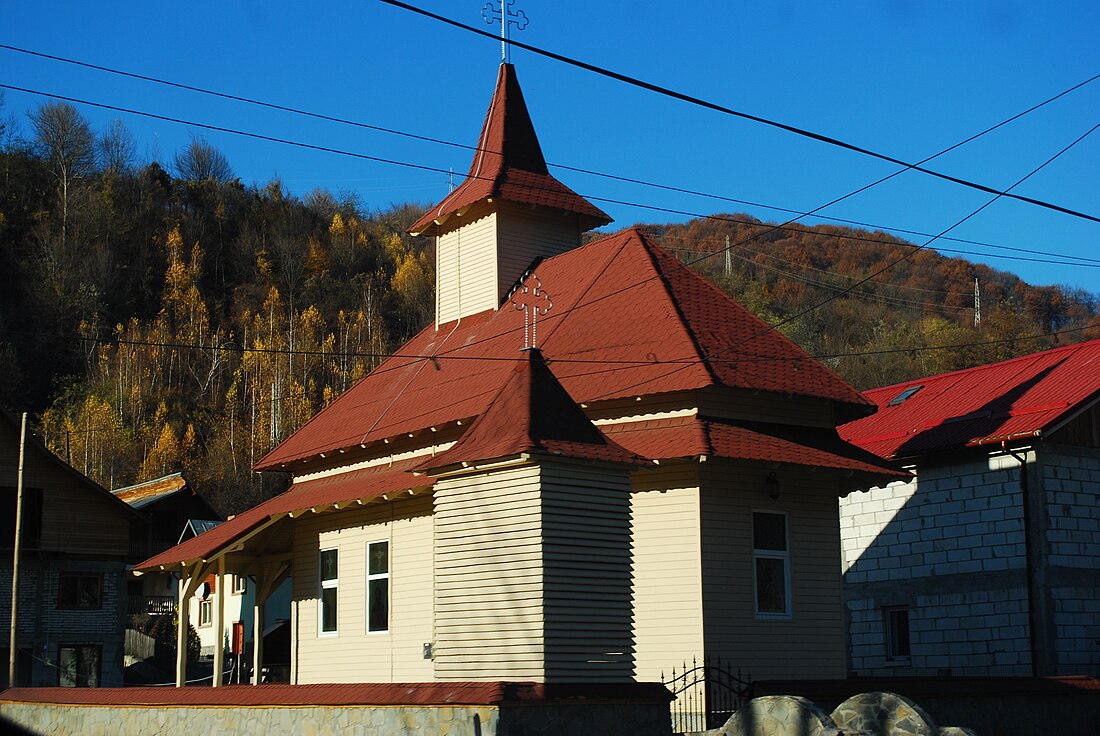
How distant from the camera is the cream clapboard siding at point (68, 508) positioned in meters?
40.5

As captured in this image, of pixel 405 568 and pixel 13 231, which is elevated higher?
pixel 13 231

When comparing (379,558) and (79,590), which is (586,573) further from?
(79,590)

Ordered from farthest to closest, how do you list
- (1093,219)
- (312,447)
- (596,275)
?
(312,447)
(596,275)
(1093,219)

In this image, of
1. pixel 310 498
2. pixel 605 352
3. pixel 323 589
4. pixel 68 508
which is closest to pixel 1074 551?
pixel 605 352

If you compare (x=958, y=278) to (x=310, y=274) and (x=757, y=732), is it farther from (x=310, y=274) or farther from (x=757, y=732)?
(x=757, y=732)

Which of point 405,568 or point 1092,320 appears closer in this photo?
point 405,568

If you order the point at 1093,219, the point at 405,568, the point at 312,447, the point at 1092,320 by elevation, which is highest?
the point at 1092,320

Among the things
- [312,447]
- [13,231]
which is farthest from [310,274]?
[312,447]

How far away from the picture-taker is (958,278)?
317 ft

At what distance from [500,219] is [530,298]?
Answer: 208 cm

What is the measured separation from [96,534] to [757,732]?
3305 cm

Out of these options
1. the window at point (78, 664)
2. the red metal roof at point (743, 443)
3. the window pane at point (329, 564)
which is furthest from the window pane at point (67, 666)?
the red metal roof at point (743, 443)

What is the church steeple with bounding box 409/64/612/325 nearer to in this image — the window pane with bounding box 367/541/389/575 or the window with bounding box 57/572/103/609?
the window pane with bounding box 367/541/389/575

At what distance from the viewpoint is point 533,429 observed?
14414 mm
